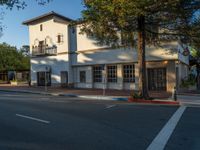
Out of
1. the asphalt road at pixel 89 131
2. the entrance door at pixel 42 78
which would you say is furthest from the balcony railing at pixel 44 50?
the asphalt road at pixel 89 131

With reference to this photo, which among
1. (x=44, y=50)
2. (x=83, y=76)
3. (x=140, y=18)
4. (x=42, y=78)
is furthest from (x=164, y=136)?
(x=42, y=78)

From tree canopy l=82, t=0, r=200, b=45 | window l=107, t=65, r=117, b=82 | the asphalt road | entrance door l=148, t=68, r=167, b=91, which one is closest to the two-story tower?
window l=107, t=65, r=117, b=82

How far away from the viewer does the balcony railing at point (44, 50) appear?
121 feet

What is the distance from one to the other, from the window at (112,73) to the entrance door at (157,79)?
3.96 m

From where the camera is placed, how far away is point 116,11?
1795cm

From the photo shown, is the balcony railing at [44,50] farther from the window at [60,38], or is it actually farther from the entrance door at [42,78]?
the entrance door at [42,78]

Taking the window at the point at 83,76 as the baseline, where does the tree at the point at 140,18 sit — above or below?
above

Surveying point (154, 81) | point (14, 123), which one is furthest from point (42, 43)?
point (14, 123)

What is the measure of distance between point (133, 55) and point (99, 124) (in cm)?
1996

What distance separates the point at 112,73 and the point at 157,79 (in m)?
5.23

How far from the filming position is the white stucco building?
28.5m

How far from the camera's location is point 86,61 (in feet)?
111

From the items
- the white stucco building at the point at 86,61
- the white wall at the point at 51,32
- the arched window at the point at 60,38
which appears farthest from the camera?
the arched window at the point at 60,38

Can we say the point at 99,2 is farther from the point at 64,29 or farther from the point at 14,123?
the point at 64,29
